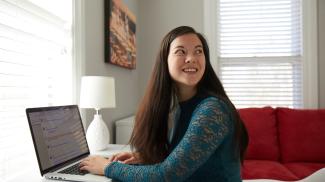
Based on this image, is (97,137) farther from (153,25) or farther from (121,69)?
(153,25)

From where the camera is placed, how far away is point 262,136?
262cm

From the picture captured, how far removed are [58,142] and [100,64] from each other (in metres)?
1.12

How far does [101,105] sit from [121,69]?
115 cm

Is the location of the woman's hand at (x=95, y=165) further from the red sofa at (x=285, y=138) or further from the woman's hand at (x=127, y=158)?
the red sofa at (x=285, y=138)

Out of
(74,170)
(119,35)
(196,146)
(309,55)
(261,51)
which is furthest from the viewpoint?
(261,51)

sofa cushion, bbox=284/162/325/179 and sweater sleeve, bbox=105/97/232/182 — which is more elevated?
sweater sleeve, bbox=105/97/232/182

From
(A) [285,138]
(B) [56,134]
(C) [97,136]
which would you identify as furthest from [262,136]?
(B) [56,134]

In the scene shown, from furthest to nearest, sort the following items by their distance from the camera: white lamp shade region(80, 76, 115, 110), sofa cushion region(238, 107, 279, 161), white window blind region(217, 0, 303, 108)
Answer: white window blind region(217, 0, 303, 108)
sofa cushion region(238, 107, 279, 161)
white lamp shade region(80, 76, 115, 110)

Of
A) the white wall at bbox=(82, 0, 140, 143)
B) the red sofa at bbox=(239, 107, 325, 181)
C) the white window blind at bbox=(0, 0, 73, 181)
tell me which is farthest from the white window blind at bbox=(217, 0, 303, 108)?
the white window blind at bbox=(0, 0, 73, 181)

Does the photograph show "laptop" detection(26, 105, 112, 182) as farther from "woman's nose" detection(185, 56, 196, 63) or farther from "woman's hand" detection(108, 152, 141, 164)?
"woman's nose" detection(185, 56, 196, 63)

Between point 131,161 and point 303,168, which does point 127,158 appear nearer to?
point 131,161

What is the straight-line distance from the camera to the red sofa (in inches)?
98.3

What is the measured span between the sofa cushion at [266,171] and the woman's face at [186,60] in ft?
4.28

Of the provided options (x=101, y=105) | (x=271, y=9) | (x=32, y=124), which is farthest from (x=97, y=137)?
(x=271, y=9)
